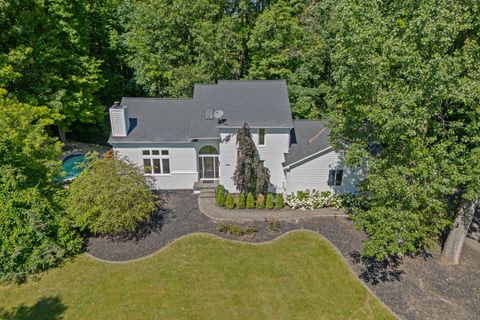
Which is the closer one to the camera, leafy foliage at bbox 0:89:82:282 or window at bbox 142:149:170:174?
leafy foliage at bbox 0:89:82:282

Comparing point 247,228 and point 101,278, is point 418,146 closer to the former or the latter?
point 247,228

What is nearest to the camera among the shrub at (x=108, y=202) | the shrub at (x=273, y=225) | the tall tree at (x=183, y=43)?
the shrub at (x=108, y=202)

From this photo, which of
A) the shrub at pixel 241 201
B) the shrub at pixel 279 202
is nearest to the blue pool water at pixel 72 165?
the shrub at pixel 241 201

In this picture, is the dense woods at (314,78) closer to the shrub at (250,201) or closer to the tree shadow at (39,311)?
the tree shadow at (39,311)

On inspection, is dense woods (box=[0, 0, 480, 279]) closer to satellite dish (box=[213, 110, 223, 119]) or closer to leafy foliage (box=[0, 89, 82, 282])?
leafy foliage (box=[0, 89, 82, 282])

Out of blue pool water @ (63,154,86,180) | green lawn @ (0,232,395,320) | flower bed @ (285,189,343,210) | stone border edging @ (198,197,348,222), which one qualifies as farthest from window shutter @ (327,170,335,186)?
blue pool water @ (63,154,86,180)

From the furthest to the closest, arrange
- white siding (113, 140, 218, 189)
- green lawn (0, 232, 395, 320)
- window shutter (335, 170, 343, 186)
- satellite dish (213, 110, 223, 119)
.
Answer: white siding (113, 140, 218, 189) < satellite dish (213, 110, 223, 119) < window shutter (335, 170, 343, 186) < green lawn (0, 232, 395, 320)
